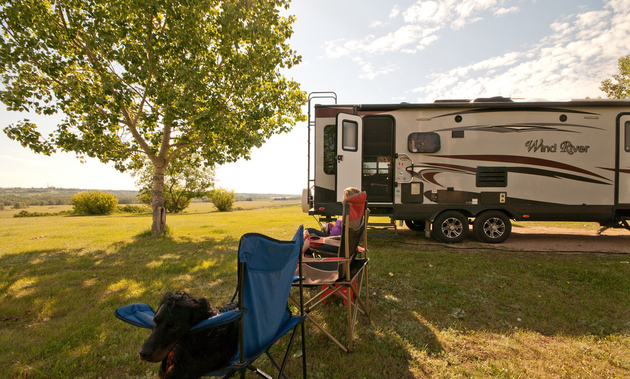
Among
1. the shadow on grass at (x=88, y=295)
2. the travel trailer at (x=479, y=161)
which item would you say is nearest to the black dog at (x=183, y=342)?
the shadow on grass at (x=88, y=295)

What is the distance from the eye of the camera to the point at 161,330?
1559mm

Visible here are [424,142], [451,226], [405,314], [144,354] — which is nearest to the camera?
[144,354]

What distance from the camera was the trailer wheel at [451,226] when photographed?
23.6ft

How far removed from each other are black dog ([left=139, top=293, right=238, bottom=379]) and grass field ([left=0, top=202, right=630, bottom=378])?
949 millimetres

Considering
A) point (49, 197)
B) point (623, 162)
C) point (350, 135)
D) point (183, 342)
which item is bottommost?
point (49, 197)

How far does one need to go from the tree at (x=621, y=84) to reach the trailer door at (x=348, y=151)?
18.1m

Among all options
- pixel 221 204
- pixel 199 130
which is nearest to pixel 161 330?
pixel 199 130

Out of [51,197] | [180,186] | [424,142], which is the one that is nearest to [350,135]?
[424,142]

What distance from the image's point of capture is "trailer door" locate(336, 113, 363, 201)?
6934 mm

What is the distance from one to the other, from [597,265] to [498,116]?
3.62m

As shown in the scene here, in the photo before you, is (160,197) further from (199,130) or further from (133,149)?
(199,130)

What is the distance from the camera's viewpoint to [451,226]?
7.30 meters

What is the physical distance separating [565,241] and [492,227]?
200 centimetres

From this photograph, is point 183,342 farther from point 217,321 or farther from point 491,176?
point 491,176
